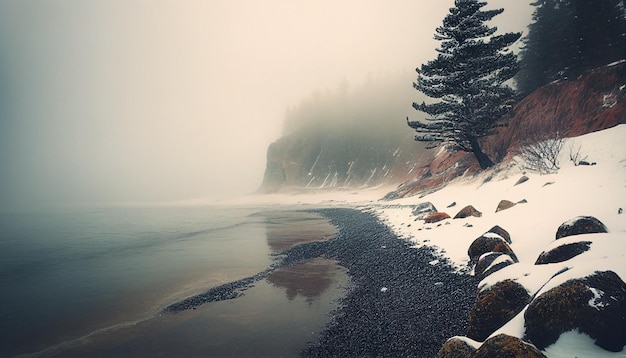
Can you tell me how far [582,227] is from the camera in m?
7.45

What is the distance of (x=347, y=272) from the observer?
526 inches

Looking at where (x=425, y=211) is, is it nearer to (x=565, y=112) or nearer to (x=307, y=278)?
(x=307, y=278)

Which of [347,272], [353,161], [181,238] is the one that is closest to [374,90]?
[353,161]

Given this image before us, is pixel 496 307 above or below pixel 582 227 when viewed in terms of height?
below

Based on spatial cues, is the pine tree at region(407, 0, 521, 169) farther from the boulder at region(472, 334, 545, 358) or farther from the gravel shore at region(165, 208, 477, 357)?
the boulder at region(472, 334, 545, 358)

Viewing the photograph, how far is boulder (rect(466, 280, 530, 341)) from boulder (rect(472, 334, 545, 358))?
1.54 meters

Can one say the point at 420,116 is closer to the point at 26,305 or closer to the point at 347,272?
the point at 347,272

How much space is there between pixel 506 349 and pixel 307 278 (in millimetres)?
10005

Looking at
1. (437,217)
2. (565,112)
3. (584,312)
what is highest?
(565,112)

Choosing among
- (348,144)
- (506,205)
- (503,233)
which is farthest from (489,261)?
(348,144)

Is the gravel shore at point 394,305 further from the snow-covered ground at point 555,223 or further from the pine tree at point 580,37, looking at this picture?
the pine tree at point 580,37

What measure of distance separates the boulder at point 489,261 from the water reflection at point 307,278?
554cm

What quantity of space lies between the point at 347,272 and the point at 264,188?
9253cm

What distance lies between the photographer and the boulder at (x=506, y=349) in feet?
12.4
